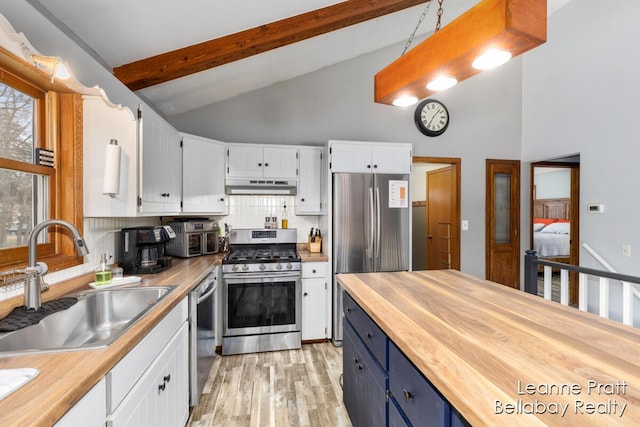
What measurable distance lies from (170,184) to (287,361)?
76.3 inches

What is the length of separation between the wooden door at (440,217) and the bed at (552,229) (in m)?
1.90

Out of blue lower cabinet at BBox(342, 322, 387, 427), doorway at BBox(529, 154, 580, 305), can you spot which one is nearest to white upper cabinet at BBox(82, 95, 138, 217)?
blue lower cabinet at BBox(342, 322, 387, 427)

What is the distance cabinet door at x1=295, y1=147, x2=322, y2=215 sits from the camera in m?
3.23

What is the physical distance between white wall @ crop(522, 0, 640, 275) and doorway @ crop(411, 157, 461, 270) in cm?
119

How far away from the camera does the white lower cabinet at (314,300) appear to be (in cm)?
294

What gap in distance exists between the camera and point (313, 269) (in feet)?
9.69

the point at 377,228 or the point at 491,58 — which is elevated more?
the point at 491,58

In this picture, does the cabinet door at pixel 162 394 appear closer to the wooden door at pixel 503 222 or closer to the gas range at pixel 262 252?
the gas range at pixel 262 252

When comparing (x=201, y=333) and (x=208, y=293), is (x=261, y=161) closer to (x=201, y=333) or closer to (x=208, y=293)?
(x=208, y=293)

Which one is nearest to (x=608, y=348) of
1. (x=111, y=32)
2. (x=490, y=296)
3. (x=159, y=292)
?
(x=490, y=296)

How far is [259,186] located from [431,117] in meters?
2.45

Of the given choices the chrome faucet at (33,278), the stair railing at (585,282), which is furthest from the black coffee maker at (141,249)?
the stair railing at (585,282)

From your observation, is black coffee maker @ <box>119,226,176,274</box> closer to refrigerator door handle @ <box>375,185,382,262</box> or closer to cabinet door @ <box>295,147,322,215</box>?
cabinet door @ <box>295,147,322,215</box>

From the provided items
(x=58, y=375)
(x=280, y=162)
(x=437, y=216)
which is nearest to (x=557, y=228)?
(x=437, y=216)
